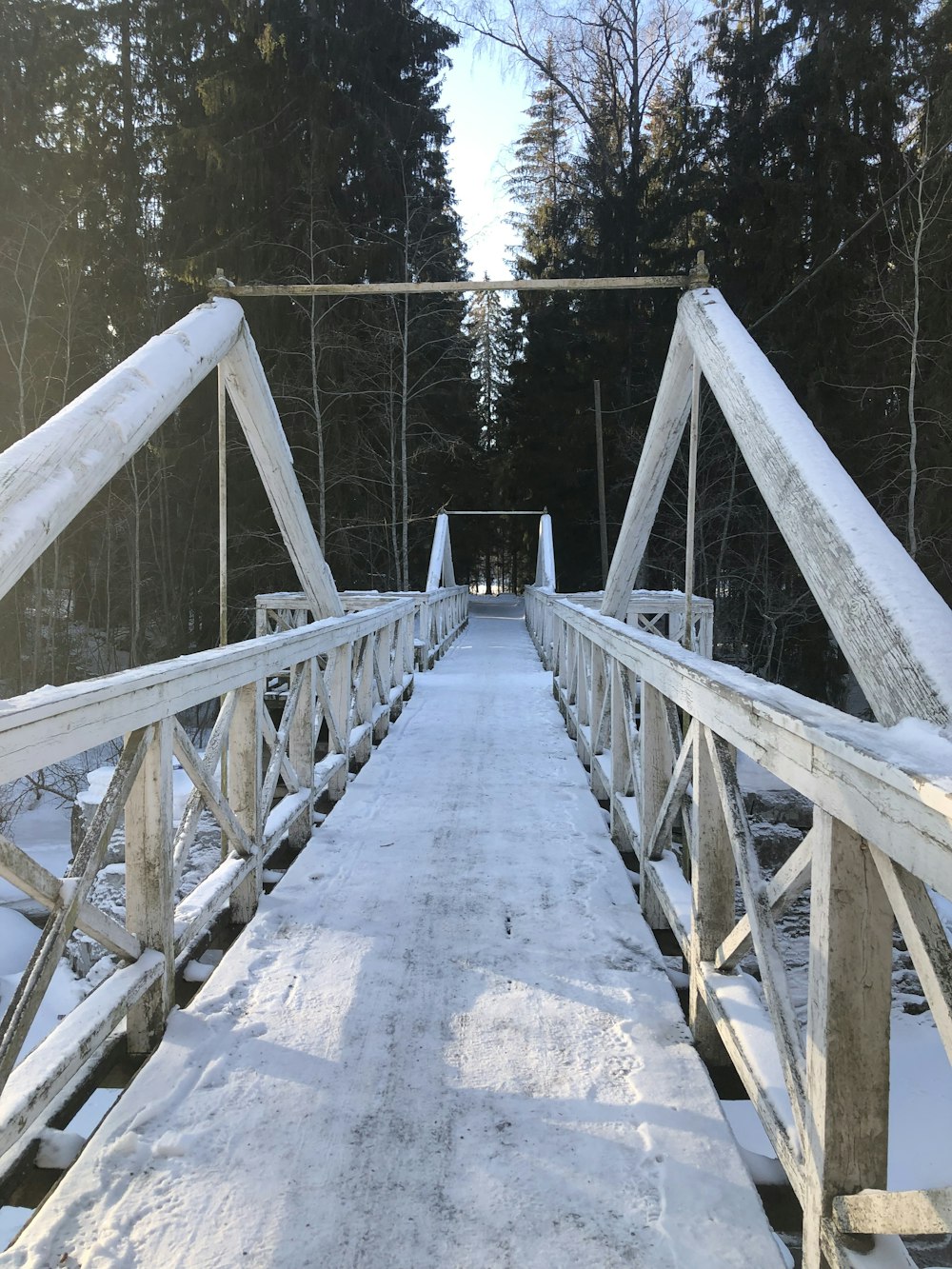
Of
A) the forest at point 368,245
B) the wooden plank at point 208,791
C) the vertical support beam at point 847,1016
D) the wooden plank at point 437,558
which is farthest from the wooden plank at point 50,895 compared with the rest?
the wooden plank at point 437,558

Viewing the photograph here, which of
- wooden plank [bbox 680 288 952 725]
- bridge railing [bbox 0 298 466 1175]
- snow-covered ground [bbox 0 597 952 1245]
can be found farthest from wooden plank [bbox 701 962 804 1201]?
snow-covered ground [bbox 0 597 952 1245]

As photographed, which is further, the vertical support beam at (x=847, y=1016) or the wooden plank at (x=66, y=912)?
the wooden plank at (x=66, y=912)

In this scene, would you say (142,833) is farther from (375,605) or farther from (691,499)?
(375,605)

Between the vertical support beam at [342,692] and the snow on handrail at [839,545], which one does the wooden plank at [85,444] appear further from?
the vertical support beam at [342,692]

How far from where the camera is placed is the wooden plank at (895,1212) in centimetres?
91

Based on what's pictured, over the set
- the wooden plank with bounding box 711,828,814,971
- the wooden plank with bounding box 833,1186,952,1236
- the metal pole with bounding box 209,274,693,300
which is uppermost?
the metal pole with bounding box 209,274,693,300

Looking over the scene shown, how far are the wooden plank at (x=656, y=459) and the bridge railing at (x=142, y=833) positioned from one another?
1.50 metres

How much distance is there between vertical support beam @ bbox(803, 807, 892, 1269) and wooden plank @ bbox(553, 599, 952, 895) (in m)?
0.08

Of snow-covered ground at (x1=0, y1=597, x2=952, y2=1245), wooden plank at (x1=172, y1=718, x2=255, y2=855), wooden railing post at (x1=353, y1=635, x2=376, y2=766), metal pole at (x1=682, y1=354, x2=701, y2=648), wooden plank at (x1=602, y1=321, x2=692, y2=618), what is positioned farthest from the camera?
wooden railing post at (x1=353, y1=635, x2=376, y2=766)

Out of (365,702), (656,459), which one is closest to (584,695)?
(365,702)

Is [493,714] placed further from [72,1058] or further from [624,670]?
[72,1058]

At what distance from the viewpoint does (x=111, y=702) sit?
167cm

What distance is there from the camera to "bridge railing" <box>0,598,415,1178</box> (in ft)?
4.69

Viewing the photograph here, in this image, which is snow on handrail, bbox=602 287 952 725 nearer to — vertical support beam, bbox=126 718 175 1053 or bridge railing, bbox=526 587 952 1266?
bridge railing, bbox=526 587 952 1266
